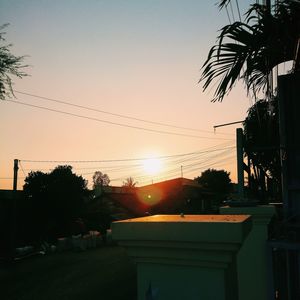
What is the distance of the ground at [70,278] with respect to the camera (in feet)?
36.1

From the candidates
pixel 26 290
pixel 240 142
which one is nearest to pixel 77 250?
pixel 26 290

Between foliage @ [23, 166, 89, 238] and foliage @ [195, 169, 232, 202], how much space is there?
1858 inches

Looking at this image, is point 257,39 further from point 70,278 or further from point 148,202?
point 148,202

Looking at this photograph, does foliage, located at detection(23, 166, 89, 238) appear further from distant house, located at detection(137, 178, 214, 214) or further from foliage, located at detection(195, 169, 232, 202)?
foliage, located at detection(195, 169, 232, 202)

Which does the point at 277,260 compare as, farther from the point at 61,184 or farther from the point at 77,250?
the point at 61,184

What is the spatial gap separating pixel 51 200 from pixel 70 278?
1103 centimetres

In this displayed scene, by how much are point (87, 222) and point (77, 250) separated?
262 inches

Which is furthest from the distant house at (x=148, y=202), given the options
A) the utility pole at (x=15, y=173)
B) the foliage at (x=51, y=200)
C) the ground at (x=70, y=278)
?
the utility pole at (x=15, y=173)

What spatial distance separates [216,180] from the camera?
7119 centimetres

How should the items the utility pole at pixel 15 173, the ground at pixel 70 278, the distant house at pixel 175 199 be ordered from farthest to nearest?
the distant house at pixel 175 199
the utility pole at pixel 15 173
the ground at pixel 70 278

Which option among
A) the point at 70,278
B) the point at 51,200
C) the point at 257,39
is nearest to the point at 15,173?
the point at 51,200

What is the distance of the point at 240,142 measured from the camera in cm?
563

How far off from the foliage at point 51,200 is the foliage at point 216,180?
4719 centimetres

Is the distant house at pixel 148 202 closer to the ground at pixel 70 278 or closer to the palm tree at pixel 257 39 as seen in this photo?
the ground at pixel 70 278
